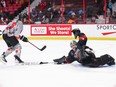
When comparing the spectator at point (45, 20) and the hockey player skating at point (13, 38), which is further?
the spectator at point (45, 20)

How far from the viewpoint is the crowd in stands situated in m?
13.1

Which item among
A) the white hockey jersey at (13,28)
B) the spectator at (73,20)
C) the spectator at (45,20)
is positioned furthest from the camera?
the spectator at (45,20)

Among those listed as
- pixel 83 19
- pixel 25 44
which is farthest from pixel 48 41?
pixel 83 19

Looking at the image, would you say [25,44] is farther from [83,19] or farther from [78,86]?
[78,86]

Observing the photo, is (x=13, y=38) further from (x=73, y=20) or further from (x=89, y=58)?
(x=73, y=20)

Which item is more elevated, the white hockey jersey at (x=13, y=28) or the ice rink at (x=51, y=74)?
the white hockey jersey at (x=13, y=28)

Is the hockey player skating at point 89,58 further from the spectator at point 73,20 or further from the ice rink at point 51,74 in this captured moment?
the spectator at point 73,20

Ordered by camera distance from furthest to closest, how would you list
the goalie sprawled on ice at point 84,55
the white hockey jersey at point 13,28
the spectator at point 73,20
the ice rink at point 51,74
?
1. the spectator at point 73,20
2. the white hockey jersey at point 13,28
3. the goalie sprawled on ice at point 84,55
4. the ice rink at point 51,74

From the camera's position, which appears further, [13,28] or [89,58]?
[13,28]

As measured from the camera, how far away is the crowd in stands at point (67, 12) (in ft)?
43.1

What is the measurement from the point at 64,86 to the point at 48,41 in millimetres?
6670

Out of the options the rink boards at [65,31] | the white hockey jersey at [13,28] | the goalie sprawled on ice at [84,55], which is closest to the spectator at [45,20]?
the rink boards at [65,31]

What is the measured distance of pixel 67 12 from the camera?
45.7 feet

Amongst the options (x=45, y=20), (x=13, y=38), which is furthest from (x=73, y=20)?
(x=13, y=38)
